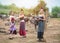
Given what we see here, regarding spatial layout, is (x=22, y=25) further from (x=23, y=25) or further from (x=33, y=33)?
(x=33, y=33)

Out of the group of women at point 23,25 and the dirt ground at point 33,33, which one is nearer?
the group of women at point 23,25

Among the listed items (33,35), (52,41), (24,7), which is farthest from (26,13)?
(52,41)

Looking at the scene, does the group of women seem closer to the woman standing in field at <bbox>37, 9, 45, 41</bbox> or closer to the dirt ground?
the woman standing in field at <bbox>37, 9, 45, 41</bbox>

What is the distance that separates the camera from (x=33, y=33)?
5.64 metres

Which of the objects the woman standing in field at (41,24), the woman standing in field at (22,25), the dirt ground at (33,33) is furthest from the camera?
the woman standing in field at (22,25)

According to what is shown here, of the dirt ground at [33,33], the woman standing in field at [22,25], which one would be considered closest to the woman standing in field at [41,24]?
the dirt ground at [33,33]

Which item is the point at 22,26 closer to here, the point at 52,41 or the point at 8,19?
the point at 8,19

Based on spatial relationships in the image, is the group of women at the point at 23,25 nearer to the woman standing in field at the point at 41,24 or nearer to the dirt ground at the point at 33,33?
the woman standing in field at the point at 41,24

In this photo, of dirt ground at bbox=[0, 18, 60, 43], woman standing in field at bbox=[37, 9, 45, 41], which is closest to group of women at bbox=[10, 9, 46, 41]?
woman standing in field at bbox=[37, 9, 45, 41]

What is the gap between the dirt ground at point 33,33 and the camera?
5210 millimetres

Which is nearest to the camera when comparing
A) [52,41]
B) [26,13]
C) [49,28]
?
[52,41]

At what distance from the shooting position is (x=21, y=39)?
5293 mm

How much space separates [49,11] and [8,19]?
955 millimetres

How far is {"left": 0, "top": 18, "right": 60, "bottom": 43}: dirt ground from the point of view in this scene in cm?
521
